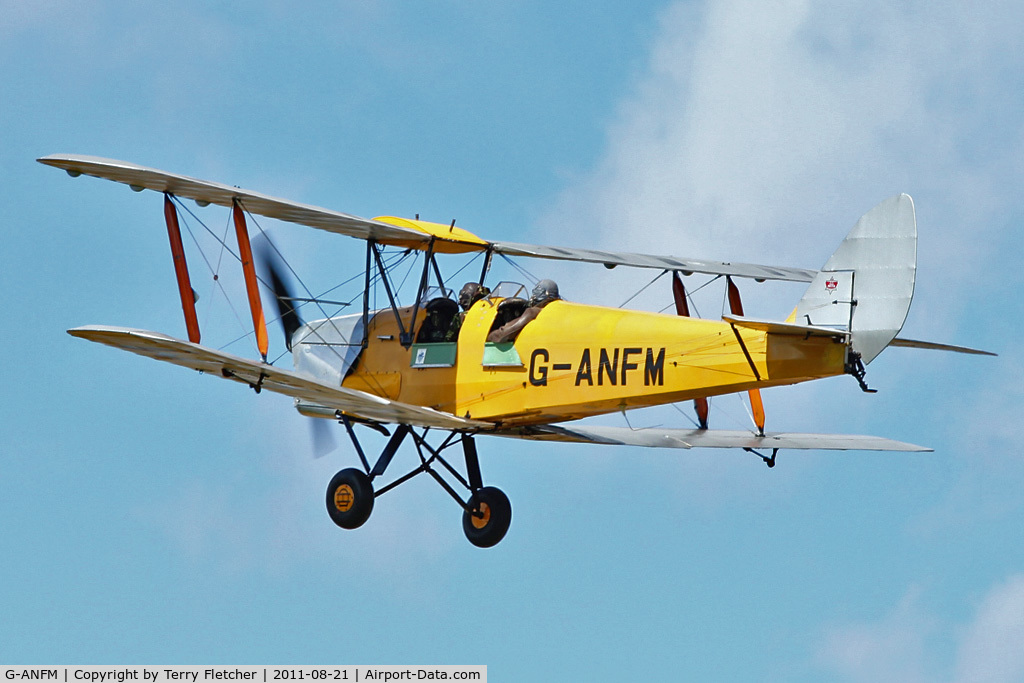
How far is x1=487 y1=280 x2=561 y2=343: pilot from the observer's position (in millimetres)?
17203

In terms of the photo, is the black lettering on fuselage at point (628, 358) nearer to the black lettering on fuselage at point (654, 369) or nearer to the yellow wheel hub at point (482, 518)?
the black lettering on fuselage at point (654, 369)

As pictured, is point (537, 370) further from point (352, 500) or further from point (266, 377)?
point (266, 377)

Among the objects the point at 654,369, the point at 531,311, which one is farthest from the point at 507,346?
the point at 654,369

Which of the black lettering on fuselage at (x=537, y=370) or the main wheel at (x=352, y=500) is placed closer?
the black lettering on fuselage at (x=537, y=370)

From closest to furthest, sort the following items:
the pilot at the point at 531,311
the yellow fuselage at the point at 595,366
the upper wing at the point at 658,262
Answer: the yellow fuselage at the point at 595,366 → the pilot at the point at 531,311 → the upper wing at the point at 658,262

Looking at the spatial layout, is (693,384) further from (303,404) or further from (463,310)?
(303,404)

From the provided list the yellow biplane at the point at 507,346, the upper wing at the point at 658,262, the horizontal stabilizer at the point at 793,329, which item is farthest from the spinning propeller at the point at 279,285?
the horizontal stabilizer at the point at 793,329

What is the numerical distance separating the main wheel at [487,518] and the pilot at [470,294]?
1984 mm

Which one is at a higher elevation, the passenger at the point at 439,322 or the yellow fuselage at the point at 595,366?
the passenger at the point at 439,322

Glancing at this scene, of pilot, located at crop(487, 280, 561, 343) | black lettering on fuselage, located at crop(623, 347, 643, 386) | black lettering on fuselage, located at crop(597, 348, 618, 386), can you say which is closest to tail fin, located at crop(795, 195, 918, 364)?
black lettering on fuselage, located at crop(623, 347, 643, 386)

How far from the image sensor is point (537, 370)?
16.9 m

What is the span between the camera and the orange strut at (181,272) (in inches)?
666

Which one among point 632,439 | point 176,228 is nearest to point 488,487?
point 632,439

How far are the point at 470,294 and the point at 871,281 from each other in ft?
15.8
